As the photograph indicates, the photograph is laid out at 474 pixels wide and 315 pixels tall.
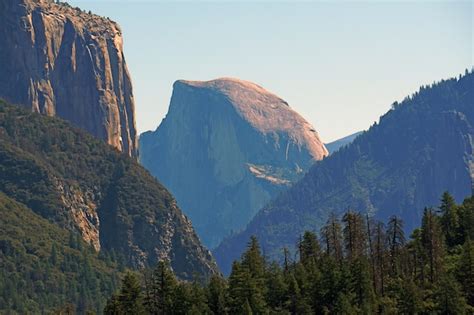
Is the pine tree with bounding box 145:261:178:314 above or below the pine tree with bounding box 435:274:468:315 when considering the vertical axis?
above

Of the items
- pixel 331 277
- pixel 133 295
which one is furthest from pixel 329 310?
pixel 133 295

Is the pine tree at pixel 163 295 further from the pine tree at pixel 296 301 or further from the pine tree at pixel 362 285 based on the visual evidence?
the pine tree at pixel 362 285

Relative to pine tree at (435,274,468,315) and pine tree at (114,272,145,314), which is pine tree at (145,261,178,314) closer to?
pine tree at (114,272,145,314)

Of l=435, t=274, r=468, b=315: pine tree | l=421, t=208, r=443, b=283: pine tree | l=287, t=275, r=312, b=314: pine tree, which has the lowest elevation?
l=435, t=274, r=468, b=315: pine tree

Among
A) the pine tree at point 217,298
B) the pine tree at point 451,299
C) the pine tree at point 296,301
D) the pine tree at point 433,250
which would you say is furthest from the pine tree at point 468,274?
the pine tree at point 217,298

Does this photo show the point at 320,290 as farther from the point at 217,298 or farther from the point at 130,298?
the point at 130,298

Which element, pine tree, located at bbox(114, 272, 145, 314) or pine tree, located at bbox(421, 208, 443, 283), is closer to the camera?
pine tree, located at bbox(114, 272, 145, 314)

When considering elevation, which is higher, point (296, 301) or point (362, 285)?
point (362, 285)

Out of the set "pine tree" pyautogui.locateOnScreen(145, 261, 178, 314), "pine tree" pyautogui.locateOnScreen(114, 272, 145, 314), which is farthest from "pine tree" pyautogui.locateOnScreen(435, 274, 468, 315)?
"pine tree" pyautogui.locateOnScreen(114, 272, 145, 314)

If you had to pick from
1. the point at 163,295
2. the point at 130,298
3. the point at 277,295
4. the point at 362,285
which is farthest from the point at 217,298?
the point at 362,285

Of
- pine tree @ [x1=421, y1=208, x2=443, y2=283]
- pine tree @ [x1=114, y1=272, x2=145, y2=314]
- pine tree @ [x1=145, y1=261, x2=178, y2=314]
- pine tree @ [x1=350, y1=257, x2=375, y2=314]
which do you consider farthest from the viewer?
pine tree @ [x1=421, y1=208, x2=443, y2=283]

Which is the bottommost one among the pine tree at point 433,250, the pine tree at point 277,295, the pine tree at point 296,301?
the pine tree at point 296,301
